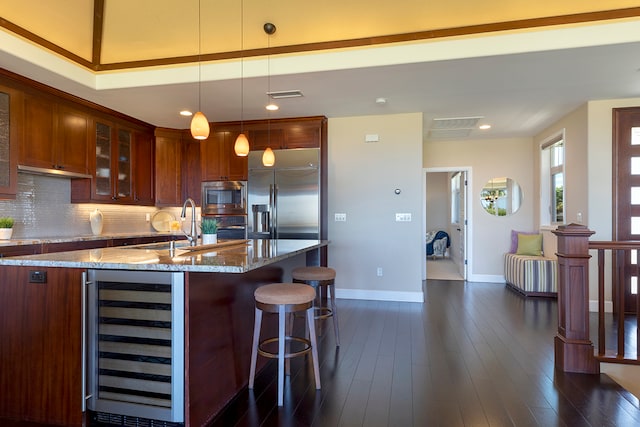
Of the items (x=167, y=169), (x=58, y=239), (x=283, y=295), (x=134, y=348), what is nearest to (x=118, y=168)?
(x=167, y=169)

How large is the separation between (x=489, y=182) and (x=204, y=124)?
16.9ft

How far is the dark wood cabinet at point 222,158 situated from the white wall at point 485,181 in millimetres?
3392

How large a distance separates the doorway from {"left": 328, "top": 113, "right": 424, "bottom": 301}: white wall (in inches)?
69.9

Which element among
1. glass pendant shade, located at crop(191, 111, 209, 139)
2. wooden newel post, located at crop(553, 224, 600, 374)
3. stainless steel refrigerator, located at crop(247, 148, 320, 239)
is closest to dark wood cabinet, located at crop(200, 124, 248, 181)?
stainless steel refrigerator, located at crop(247, 148, 320, 239)

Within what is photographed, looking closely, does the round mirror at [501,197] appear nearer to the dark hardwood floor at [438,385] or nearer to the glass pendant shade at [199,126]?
the dark hardwood floor at [438,385]

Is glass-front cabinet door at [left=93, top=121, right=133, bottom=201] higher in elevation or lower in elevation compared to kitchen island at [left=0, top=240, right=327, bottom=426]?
higher

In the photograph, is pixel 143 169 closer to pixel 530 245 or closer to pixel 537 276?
pixel 537 276

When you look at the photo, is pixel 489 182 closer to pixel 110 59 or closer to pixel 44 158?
pixel 110 59

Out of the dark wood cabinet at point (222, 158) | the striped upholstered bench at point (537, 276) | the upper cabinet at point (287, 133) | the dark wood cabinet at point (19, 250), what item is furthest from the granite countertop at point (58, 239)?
the striped upholstered bench at point (537, 276)

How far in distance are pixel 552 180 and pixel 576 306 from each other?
3.66m

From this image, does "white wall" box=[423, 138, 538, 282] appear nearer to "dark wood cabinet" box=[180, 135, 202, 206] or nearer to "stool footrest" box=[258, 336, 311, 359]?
"dark wood cabinet" box=[180, 135, 202, 206]

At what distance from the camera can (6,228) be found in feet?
11.4

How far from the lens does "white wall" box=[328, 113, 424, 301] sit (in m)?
4.75

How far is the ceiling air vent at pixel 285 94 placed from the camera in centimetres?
387
